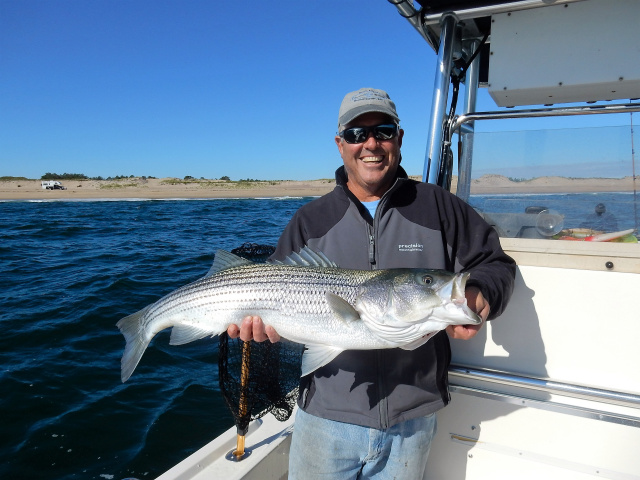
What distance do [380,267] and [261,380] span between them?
5.71ft

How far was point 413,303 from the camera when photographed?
8.14 ft

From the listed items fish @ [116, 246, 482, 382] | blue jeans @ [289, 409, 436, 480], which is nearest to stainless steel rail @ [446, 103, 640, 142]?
fish @ [116, 246, 482, 382]

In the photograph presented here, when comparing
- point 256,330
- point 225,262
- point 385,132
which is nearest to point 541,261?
point 385,132

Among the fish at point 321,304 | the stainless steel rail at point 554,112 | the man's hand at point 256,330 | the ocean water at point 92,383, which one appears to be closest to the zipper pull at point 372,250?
the fish at point 321,304

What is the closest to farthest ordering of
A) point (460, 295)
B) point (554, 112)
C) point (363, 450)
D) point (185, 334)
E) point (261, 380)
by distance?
point (460, 295), point (363, 450), point (185, 334), point (554, 112), point (261, 380)

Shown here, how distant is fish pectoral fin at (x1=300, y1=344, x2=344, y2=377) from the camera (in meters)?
2.65

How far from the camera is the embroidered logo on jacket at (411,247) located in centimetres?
280

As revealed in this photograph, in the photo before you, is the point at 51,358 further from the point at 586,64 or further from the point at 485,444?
the point at 586,64

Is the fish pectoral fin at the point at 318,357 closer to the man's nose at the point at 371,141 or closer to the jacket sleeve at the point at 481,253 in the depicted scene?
the jacket sleeve at the point at 481,253

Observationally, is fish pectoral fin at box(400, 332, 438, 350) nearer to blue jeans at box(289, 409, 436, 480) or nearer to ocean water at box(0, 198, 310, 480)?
blue jeans at box(289, 409, 436, 480)

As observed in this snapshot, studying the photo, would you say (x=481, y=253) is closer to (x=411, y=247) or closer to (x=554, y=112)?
(x=411, y=247)

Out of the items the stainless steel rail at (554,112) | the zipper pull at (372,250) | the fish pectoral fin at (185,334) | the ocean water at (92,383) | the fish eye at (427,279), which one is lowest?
the ocean water at (92,383)

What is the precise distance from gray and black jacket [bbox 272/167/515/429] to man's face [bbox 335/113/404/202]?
11cm

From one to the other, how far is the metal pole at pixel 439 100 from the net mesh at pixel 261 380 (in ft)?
6.92
